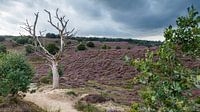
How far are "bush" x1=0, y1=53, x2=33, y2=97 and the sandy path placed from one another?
2.45m

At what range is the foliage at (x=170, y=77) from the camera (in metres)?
4.85

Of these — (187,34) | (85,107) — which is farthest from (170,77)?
(85,107)

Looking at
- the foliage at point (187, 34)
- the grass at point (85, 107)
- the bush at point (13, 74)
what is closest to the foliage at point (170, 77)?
the foliage at point (187, 34)

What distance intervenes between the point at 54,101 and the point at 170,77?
75.3 feet

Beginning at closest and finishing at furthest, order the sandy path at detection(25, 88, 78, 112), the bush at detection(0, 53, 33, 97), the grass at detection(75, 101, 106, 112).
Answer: the bush at detection(0, 53, 33, 97) → the grass at detection(75, 101, 106, 112) → the sandy path at detection(25, 88, 78, 112)

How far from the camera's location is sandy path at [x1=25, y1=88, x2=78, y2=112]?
2439cm

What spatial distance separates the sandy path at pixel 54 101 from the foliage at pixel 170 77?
1798 centimetres

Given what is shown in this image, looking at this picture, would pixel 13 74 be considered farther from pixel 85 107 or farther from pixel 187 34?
pixel 187 34

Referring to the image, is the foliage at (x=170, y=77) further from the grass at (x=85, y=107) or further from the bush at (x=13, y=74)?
the grass at (x=85, y=107)

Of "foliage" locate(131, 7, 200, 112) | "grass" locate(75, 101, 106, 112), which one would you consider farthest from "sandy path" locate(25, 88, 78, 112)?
"foliage" locate(131, 7, 200, 112)

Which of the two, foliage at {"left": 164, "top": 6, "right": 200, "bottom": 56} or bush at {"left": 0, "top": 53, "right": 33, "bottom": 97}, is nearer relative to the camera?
foliage at {"left": 164, "top": 6, "right": 200, "bottom": 56}

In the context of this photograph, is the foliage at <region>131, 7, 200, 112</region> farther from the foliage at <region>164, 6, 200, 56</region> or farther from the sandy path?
the sandy path

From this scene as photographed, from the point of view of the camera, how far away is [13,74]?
70.5ft

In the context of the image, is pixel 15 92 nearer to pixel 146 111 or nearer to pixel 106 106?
pixel 106 106
